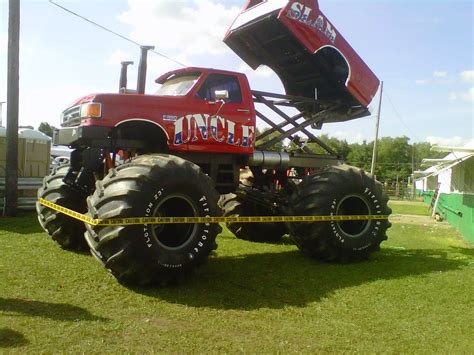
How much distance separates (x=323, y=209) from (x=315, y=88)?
3040mm

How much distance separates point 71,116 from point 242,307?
375 centimetres

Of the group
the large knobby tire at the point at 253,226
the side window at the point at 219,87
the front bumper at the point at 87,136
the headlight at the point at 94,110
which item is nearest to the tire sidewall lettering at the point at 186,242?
the front bumper at the point at 87,136

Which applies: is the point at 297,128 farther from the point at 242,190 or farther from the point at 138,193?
the point at 138,193

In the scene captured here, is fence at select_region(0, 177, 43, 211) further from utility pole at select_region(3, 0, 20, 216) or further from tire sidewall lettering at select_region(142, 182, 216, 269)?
tire sidewall lettering at select_region(142, 182, 216, 269)

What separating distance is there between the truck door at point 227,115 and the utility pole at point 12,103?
748cm

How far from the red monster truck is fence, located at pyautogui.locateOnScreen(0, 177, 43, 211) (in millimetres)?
5850

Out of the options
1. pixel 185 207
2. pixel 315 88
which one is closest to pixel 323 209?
pixel 185 207

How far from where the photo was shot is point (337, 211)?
7.29m

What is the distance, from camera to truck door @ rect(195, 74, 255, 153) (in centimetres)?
681

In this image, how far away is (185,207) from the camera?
19.0 ft

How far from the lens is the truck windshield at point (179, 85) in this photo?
22.6ft

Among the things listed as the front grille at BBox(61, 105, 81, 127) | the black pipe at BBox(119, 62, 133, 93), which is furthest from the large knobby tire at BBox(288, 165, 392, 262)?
the front grille at BBox(61, 105, 81, 127)

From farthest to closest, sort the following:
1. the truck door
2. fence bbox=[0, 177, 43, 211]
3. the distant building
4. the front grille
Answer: fence bbox=[0, 177, 43, 211]
the distant building
the truck door
the front grille

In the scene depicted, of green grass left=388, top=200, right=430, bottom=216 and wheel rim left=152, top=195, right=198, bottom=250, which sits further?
green grass left=388, top=200, right=430, bottom=216
